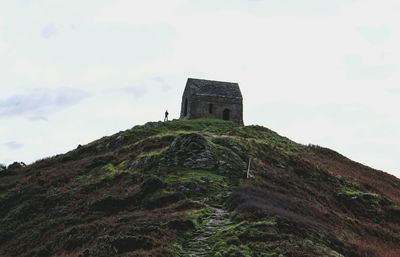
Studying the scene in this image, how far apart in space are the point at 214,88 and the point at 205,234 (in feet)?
150

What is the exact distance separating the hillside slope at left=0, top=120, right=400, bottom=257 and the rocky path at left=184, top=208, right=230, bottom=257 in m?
0.06

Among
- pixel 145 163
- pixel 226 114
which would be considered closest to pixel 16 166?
pixel 145 163

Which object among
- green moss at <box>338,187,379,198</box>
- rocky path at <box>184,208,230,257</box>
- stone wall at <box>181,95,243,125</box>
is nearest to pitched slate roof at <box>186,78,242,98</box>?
stone wall at <box>181,95,243,125</box>

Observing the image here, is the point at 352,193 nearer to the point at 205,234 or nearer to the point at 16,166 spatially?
the point at 205,234

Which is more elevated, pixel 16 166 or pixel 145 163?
pixel 145 163

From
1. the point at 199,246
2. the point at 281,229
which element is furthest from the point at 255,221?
the point at 199,246

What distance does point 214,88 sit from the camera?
239 feet

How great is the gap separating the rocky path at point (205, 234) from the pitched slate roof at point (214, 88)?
1574 inches

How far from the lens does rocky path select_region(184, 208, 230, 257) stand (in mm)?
25672

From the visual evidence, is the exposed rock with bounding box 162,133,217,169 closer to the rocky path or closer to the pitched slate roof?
the rocky path

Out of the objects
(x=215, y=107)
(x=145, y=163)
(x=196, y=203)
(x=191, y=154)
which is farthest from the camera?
(x=215, y=107)

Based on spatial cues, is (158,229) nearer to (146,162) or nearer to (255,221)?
(255,221)

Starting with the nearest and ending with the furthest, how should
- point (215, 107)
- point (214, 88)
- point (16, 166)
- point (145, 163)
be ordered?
point (145, 163) → point (16, 166) → point (215, 107) → point (214, 88)

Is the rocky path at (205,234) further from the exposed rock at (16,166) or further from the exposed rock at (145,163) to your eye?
the exposed rock at (16,166)
